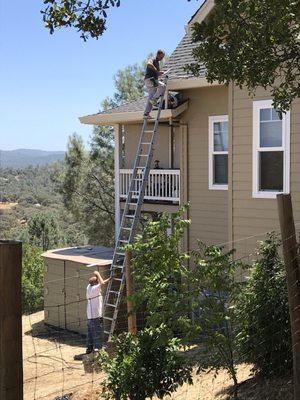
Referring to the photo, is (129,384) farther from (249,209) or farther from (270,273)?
(249,209)

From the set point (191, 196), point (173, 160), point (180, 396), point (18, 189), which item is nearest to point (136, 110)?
point (173, 160)

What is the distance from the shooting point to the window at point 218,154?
12516mm

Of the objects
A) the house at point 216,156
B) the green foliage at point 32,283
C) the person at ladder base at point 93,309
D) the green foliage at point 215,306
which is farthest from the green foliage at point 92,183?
the green foliage at point 215,306

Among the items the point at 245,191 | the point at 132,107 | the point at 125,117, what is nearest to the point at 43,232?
the point at 132,107

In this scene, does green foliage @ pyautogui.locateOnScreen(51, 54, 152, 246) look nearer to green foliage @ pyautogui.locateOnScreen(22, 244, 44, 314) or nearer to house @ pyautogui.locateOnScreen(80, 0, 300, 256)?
green foliage @ pyautogui.locateOnScreen(22, 244, 44, 314)

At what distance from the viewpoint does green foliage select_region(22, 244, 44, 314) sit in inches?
781

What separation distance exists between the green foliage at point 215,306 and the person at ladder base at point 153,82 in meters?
7.22

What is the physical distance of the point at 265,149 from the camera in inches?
392

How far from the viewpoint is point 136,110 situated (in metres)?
14.8

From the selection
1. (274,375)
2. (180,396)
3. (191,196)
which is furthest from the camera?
(191,196)

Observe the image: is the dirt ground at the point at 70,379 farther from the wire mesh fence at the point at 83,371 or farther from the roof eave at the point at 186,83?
the roof eave at the point at 186,83

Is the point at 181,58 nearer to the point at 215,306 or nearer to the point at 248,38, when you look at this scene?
the point at 248,38

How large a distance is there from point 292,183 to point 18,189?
543ft

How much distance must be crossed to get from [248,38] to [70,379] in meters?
6.83
